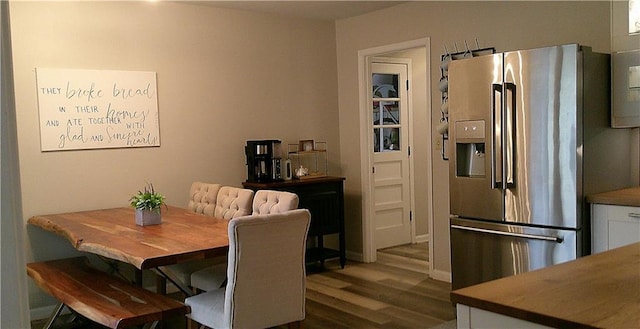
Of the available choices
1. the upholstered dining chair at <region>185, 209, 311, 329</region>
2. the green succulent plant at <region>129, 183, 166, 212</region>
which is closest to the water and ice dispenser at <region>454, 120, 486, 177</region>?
the upholstered dining chair at <region>185, 209, 311, 329</region>

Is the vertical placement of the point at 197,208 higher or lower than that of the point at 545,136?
lower

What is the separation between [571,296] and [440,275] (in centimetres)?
375

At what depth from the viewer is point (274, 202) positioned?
3.59 metres

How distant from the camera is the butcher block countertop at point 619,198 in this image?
312cm

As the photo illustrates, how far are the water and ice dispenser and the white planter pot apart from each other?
205 cm

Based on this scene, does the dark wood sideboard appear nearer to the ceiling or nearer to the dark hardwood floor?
the dark hardwood floor

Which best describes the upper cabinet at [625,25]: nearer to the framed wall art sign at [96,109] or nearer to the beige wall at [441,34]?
the beige wall at [441,34]

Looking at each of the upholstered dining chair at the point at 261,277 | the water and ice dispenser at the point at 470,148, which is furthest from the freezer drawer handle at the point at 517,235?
the upholstered dining chair at the point at 261,277

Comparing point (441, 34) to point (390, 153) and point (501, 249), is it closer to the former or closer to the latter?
point (390, 153)

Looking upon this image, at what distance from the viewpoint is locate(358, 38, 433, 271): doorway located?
5141 mm

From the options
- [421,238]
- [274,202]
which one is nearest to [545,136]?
[274,202]

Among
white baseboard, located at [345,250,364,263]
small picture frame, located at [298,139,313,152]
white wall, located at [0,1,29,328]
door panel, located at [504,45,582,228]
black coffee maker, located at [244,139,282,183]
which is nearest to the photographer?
white wall, located at [0,1,29,328]

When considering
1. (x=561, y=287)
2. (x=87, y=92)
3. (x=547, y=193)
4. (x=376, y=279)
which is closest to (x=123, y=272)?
(x=87, y=92)

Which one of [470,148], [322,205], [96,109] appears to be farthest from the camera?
[322,205]
